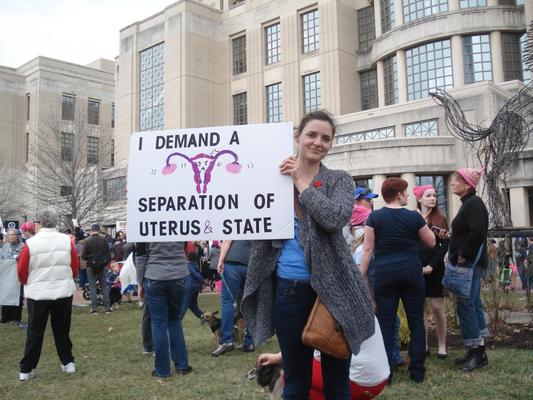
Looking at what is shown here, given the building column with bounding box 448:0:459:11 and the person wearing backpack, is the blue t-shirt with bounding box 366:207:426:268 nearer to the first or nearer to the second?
the person wearing backpack

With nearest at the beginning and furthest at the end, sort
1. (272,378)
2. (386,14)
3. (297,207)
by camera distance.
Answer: (297,207)
(272,378)
(386,14)

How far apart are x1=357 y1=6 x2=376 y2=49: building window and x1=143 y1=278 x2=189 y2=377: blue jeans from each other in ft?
141

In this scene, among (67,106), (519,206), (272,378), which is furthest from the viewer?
(67,106)

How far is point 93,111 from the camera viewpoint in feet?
218

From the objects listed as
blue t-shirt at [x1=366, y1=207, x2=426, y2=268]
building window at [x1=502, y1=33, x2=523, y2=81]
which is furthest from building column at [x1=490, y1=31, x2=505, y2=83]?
blue t-shirt at [x1=366, y1=207, x2=426, y2=268]

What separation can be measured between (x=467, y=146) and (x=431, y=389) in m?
27.1

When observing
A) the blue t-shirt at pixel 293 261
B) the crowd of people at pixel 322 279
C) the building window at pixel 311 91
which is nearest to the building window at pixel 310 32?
the building window at pixel 311 91

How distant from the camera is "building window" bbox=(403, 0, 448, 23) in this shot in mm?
37531

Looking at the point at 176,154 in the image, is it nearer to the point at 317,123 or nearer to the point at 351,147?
the point at 317,123

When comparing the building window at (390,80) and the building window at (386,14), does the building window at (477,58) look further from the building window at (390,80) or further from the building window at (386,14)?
the building window at (386,14)

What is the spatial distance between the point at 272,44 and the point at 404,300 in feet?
153

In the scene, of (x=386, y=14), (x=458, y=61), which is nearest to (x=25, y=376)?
(x=458, y=61)

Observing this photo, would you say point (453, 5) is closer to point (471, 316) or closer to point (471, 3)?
point (471, 3)

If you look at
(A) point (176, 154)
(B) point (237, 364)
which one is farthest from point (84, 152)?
(A) point (176, 154)
